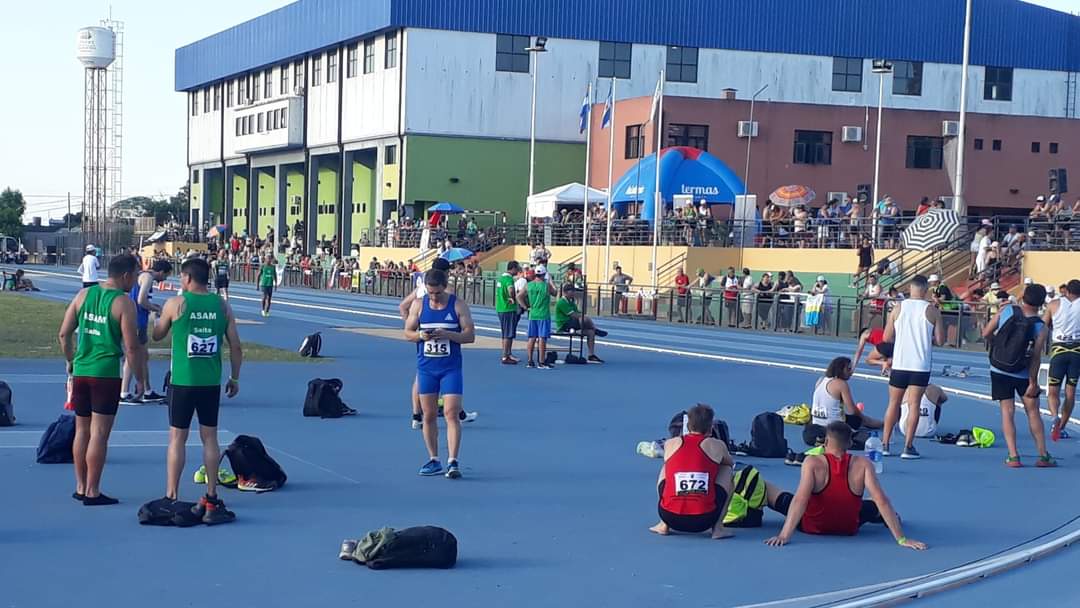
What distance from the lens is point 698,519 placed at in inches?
366

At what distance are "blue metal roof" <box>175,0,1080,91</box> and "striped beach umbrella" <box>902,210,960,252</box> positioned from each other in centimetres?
2985

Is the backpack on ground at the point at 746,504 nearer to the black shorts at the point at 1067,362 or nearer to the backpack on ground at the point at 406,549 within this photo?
the backpack on ground at the point at 406,549

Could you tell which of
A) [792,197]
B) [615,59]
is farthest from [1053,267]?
[615,59]

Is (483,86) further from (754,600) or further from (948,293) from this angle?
(754,600)

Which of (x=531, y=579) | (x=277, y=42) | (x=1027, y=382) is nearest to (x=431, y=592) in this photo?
(x=531, y=579)

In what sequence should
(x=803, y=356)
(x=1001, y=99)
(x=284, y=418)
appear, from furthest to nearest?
(x=1001, y=99), (x=803, y=356), (x=284, y=418)

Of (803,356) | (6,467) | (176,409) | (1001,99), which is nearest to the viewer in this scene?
(176,409)

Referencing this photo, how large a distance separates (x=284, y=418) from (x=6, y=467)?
4.19 meters

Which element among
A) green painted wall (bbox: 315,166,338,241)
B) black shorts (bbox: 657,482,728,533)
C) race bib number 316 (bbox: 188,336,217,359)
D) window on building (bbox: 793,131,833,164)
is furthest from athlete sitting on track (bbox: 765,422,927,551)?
green painted wall (bbox: 315,166,338,241)

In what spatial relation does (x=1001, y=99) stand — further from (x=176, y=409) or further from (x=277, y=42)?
(x=176, y=409)

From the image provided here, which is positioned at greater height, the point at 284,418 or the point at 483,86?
the point at 483,86

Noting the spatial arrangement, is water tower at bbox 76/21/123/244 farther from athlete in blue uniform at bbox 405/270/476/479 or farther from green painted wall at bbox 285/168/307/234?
athlete in blue uniform at bbox 405/270/476/479

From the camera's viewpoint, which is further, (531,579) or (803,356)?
(803,356)

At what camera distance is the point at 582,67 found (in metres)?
62.8
